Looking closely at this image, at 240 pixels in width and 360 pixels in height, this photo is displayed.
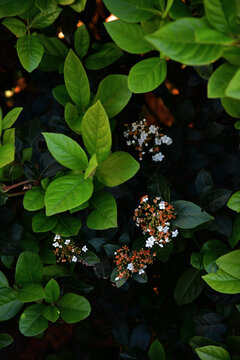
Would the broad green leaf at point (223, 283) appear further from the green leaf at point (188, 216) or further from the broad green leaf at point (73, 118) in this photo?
the broad green leaf at point (73, 118)

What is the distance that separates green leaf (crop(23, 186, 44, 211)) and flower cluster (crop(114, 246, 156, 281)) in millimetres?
290

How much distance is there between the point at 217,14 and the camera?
0.74 metres

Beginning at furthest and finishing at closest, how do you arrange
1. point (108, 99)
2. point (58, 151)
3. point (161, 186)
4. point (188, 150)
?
point (188, 150) < point (161, 186) < point (108, 99) < point (58, 151)

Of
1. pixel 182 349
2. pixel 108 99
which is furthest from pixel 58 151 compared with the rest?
pixel 182 349

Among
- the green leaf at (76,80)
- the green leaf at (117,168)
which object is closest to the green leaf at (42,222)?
the green leaf at (117,168)

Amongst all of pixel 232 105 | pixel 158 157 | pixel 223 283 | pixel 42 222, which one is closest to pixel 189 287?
pixel 223 283

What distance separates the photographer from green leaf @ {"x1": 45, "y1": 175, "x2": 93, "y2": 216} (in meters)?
0.96

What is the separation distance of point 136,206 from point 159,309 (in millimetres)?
608

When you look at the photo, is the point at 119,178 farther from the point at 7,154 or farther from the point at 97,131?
the point at 7,154

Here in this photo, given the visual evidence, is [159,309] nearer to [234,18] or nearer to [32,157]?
[32,157]

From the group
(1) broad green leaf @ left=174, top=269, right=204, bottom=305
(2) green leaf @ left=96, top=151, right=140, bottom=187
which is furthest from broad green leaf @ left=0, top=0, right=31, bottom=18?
(1) broad green leaf @ left=174, top=269, right=204, bottom=305

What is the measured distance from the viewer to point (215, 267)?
1.24m

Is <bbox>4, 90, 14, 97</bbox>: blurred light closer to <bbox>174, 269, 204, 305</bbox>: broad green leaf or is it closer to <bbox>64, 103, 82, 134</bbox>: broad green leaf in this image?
<bbox>64, 103, 82, 134</bbox>: broad green leaf

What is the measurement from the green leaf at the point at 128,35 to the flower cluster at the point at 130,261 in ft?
1.99
